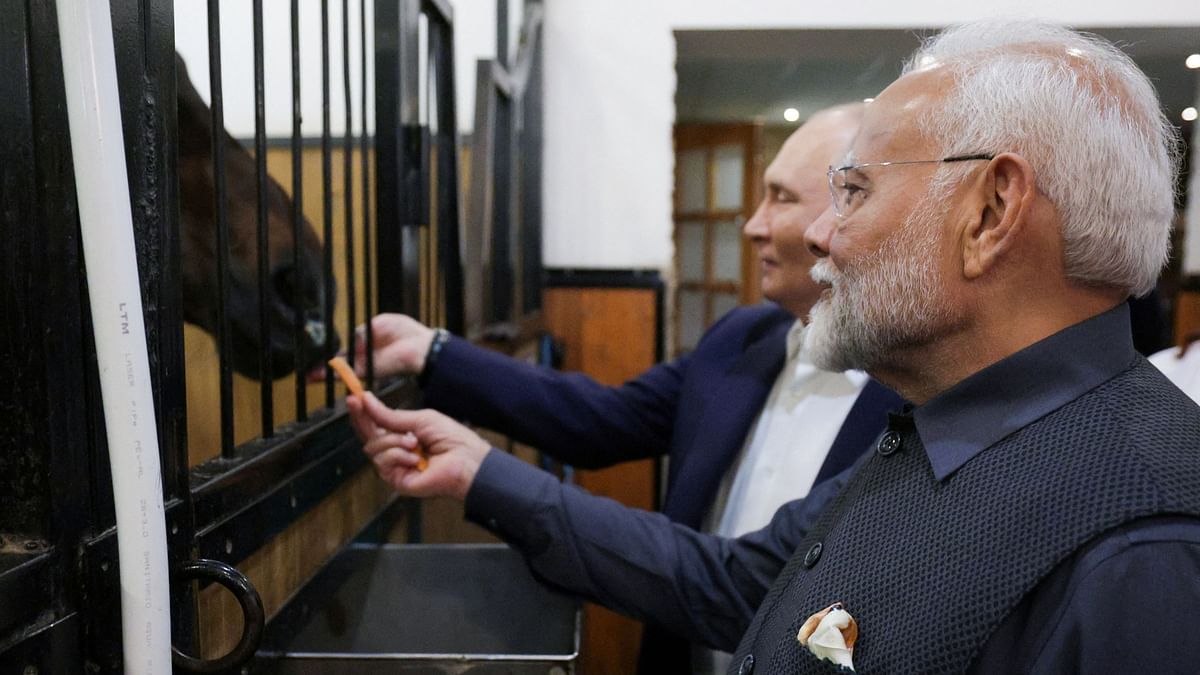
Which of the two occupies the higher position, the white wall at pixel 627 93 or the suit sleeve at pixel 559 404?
the white wall at pixel 627 93

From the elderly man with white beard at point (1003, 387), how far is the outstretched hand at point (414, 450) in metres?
0.43

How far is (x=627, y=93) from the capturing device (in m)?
3.23

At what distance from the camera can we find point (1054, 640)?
545mm

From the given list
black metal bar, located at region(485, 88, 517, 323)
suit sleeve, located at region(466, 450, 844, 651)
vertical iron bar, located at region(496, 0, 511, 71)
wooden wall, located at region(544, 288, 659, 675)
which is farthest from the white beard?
wooden wall, located at region(544, 288, 659, 675)

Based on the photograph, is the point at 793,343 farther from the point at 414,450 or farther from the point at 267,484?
the point at 267,484

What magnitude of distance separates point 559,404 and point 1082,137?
3.51 ft

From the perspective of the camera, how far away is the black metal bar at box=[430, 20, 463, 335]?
1.60m

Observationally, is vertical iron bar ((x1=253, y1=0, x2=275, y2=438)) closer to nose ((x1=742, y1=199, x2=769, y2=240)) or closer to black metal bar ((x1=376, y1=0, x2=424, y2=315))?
black metal bar ((x1=376, y1=0, x2=424, y2=315))

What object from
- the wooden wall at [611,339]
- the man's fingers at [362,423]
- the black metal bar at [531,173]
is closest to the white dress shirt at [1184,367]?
the man's fingers at [362,423]

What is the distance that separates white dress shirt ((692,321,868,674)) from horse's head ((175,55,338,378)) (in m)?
0.71

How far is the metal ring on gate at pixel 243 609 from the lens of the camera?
612mm

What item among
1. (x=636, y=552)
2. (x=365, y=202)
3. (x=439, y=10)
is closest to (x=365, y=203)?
(x=365, y=202)

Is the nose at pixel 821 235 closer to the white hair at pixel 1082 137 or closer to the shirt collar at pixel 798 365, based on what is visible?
the white hair at pixel 1082 137

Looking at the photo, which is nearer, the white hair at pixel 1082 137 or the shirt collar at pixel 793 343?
the white hair at pixel 1082 137
